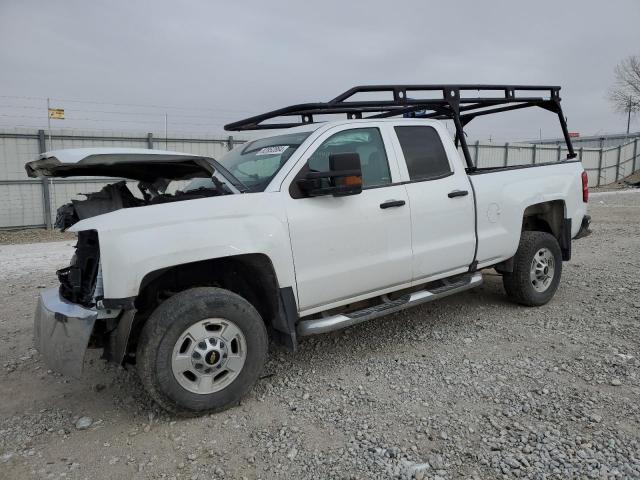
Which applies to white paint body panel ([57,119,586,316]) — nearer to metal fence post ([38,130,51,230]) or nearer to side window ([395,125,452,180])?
side window ([395,125,452,180])

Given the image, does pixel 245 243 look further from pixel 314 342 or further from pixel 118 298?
pixel 314 342

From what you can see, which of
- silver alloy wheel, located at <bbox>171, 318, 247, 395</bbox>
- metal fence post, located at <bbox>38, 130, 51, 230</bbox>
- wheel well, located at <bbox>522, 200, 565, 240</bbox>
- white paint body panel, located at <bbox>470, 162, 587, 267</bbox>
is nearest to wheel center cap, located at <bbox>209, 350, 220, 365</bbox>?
silver alloy wheel, located at <bbox>171, 318, 247, 395</bbox>

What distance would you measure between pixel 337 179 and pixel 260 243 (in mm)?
703

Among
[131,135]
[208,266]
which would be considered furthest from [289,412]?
[131,135]

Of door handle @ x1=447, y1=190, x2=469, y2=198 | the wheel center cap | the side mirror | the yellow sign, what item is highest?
the yellow sign

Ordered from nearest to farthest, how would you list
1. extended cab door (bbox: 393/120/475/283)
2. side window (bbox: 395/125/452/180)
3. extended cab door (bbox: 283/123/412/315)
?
extended cab door (bbox: 283/123/412/315) → extended cab door (bbox: 393/120/475/283) → side window (bbox: 395/125/452/180)

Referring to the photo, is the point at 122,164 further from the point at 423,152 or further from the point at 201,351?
the point at 423,152

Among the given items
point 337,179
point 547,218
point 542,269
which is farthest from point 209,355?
point 547,218

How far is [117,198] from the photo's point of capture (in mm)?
3633

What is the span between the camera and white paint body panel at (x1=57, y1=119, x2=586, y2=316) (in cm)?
289

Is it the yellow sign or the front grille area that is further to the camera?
the yellow sign

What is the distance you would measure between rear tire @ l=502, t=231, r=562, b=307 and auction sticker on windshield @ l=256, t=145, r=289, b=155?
8.92 ft

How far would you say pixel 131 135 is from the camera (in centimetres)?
1323

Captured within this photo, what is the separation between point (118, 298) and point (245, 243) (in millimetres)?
824
